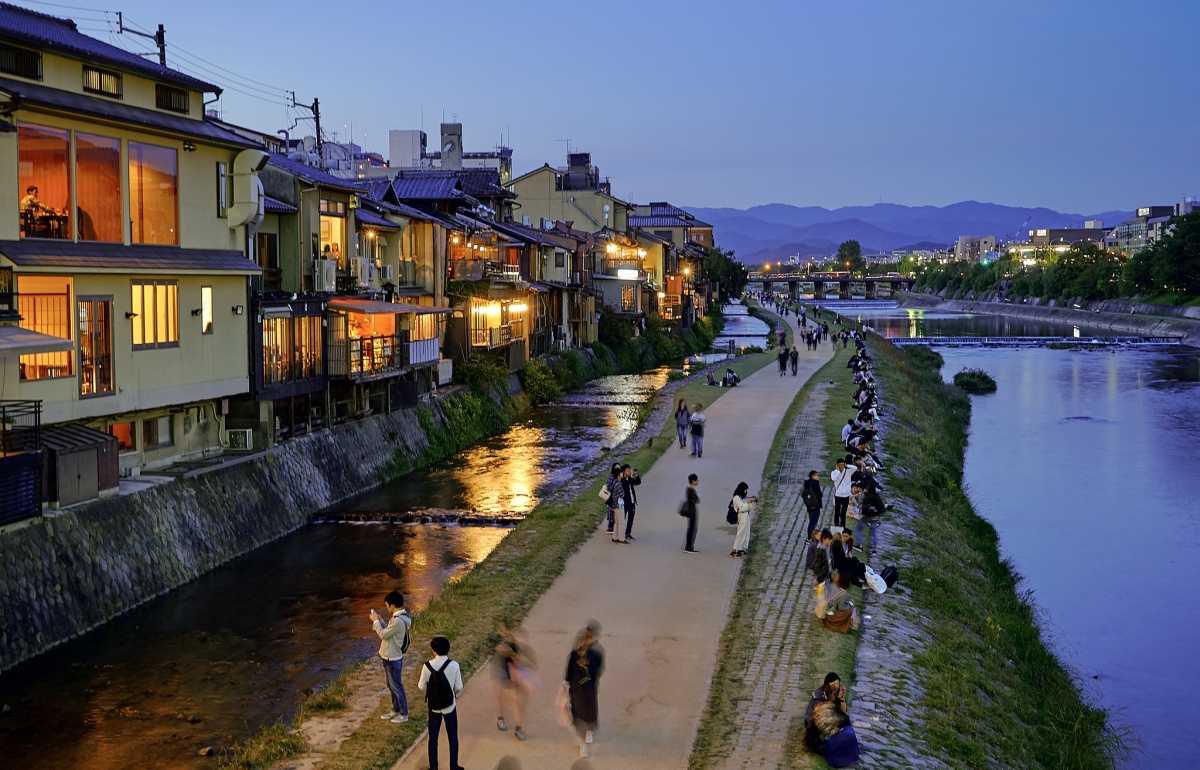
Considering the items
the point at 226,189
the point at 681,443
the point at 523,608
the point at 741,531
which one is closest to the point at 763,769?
the point at 523,608

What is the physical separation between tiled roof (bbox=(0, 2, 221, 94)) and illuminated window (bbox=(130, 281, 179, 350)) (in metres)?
4.35

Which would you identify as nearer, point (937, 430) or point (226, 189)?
point (226, 189)

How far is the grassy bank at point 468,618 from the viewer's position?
1237 centimetres

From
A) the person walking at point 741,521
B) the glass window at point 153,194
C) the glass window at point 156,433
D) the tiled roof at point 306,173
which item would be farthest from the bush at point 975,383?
the glass window at point 153,194

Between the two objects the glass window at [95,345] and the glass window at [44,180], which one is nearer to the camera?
the glass window at [44,180]

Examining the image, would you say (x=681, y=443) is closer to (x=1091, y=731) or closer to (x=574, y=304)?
(x=1091, y=731)

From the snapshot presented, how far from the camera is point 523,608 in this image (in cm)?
1716

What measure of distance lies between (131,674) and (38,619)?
5.99 ft

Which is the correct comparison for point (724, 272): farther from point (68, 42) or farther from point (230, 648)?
point (230, 648)

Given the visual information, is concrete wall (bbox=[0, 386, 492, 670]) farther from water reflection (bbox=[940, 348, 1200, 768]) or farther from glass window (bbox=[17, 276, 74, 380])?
water reflection (bbox=[940, 348, 1200, 768])

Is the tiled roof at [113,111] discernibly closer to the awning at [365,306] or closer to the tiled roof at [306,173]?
the tiled roof at [306,173]

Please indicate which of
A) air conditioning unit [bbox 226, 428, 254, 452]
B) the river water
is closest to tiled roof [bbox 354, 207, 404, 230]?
air conditioning unit [bbox 226, 428, 254, 452]

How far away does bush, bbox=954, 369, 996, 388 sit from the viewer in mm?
62366

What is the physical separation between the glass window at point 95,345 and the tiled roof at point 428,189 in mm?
26744
